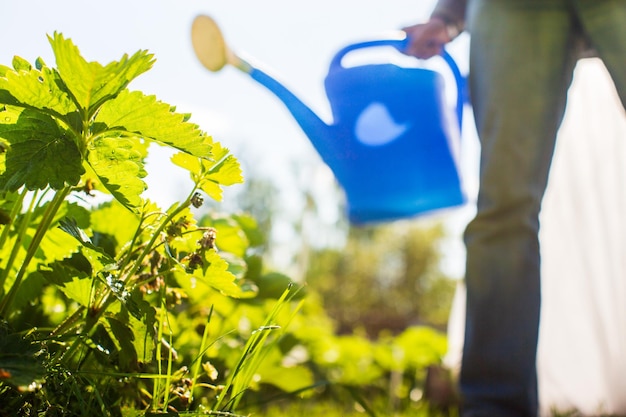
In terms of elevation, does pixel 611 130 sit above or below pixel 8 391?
below

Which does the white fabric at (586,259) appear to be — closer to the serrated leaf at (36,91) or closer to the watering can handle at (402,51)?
the watering can handle at (402,51)

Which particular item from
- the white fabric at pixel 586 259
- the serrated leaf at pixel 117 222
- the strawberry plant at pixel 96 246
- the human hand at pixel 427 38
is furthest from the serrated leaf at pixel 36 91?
the white fabric at pixel 586 259

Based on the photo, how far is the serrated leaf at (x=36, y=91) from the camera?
0.45 meters

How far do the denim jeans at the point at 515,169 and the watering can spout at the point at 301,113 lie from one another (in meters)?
0.31

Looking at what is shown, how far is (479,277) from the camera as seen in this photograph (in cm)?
115

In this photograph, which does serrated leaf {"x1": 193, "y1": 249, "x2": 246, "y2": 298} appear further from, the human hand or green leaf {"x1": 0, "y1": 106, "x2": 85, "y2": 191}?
the human hand

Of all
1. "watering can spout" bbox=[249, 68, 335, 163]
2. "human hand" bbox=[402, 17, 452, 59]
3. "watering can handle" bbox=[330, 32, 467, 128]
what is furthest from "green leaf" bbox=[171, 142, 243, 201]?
"human hand" bbox=[402, 17, 452, 59]

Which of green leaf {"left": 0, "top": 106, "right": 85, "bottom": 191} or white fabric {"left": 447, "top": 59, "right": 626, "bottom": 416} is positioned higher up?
green leaf {"left": 0, "top": 106, "right": 85, "bottom": 191}

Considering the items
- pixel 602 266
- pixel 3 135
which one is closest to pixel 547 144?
pixel 602 266

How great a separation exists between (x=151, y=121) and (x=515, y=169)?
2.70ft

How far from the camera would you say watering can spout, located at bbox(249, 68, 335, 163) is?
1227mm

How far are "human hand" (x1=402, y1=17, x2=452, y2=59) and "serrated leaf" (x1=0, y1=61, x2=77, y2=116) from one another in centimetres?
107

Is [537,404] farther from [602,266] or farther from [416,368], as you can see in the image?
[416,368]

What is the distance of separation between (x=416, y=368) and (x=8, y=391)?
2067 millimetres
